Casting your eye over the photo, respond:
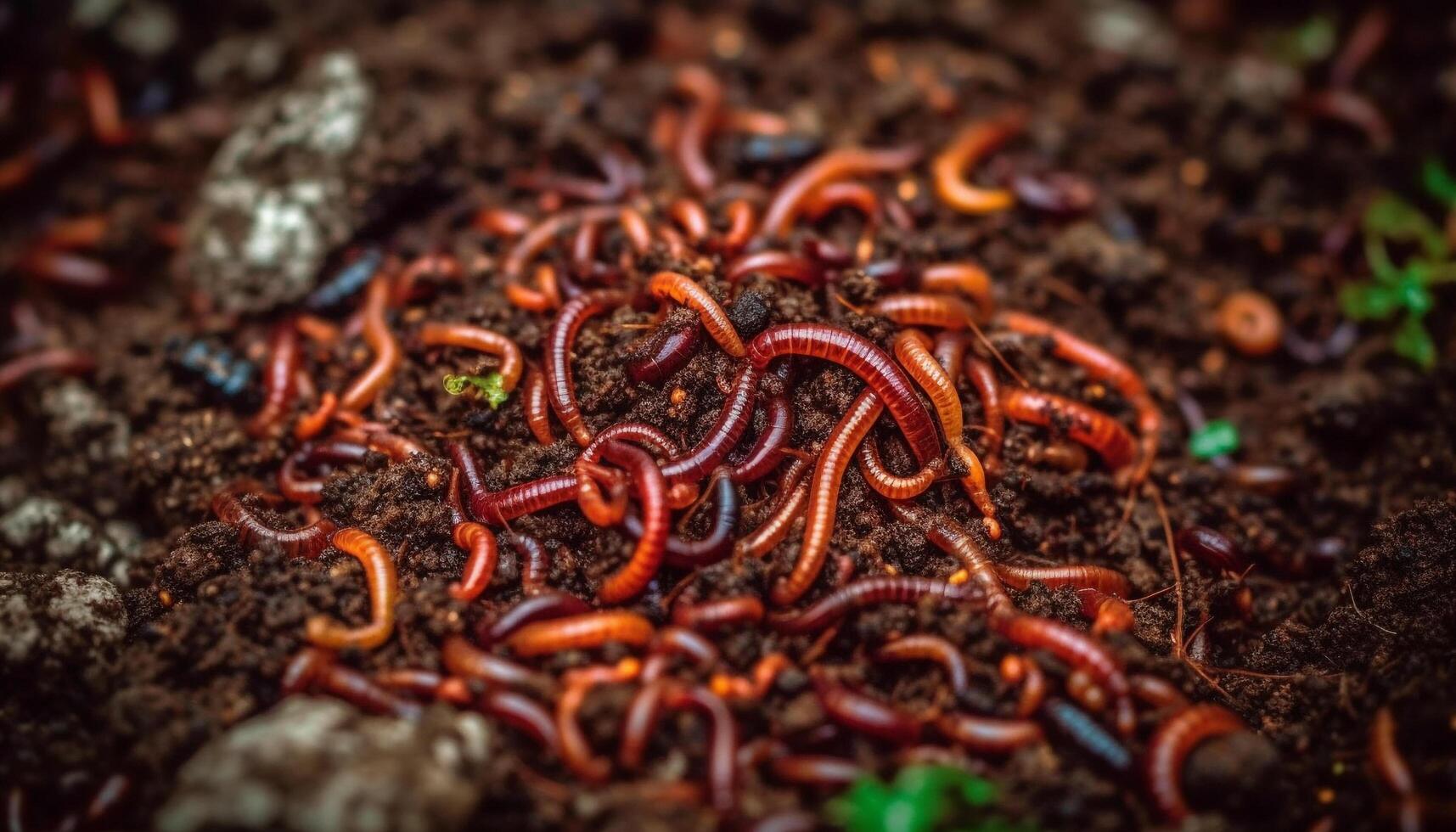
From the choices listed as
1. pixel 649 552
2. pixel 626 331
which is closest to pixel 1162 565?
pixel 649 552

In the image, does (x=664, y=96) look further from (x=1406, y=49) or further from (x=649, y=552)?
(x=1406, y=49)

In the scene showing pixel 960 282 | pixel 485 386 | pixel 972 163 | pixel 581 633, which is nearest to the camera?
pixel 581 633

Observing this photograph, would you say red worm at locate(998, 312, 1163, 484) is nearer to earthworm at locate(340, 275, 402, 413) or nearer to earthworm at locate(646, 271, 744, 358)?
earthworm at locate(646, 271, 744, 358)

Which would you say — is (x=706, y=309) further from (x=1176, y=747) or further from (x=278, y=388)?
(x=1176, y=747)

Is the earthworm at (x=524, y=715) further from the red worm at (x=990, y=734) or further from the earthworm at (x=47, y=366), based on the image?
the earthworm at (x=47, y=366)

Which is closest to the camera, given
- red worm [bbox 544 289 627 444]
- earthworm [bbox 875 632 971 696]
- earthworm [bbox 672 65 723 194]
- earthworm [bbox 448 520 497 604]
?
earthworm [bbox 875 632 971 696]

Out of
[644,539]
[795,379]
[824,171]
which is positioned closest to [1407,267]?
[824,171]

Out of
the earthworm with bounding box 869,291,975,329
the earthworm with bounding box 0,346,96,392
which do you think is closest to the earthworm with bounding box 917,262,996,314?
the earthworm with bounding box 869,291,975,329
